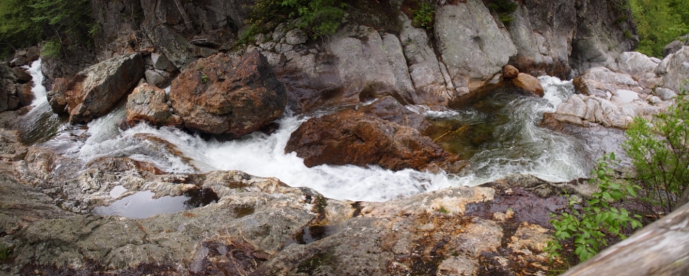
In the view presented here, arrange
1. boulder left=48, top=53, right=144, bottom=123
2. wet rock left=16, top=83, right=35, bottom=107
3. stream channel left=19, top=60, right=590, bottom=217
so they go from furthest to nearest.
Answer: wet rock left=16, top=83, right=35, bottom=107, boulder left=48, top=53, right=144, bottom=123, stream channel left=19, top=60, right=590, bottom=217

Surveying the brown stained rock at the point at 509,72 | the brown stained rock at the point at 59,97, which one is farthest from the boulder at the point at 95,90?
the brown stained rock at the point at 509,72

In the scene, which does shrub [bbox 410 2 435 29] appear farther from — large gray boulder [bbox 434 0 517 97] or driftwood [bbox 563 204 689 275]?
driftwood [bbox 563 204 689 275]

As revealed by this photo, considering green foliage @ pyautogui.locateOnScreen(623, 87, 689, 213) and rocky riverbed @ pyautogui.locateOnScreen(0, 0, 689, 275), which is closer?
green foliage @ pyautogui.locateOnScreen(623, 87, 689, 213)

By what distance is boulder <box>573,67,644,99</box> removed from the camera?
1441 cm

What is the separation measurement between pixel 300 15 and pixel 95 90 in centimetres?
834

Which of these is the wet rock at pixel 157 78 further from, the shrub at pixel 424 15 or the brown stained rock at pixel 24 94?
the shrub at pixel 424 15

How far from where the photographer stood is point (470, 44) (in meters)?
15.1

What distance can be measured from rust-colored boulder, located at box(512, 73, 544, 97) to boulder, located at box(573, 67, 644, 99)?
1909 mm

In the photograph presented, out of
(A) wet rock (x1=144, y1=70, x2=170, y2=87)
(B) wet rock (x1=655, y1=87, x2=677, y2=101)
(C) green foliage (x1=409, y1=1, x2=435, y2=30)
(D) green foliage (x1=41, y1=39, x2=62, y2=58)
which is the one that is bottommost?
(B) wet rock (x1=655, y1=87, x2=677, y2=101)

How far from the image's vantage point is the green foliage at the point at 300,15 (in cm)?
1372

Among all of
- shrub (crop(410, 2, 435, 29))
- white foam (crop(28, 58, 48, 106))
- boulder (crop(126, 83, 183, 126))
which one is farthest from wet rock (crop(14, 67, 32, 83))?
shrub (crop(410, 2, 435, 29))

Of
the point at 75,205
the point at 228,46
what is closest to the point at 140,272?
the point at 75,205

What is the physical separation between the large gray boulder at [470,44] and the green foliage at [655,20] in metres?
16.2

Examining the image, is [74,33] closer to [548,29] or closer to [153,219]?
[153,219]
